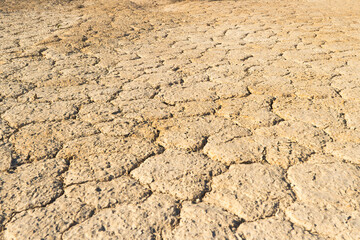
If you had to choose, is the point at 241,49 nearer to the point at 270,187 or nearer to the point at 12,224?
the point at 270,187

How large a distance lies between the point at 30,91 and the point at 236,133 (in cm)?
136

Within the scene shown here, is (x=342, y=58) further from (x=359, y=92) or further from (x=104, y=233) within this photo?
(x=104, y=233)

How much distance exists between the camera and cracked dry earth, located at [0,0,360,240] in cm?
117

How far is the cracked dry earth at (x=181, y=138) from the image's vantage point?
117 cm

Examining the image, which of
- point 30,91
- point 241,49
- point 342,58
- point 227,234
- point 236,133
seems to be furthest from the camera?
point 241,49

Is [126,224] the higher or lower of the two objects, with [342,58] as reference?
higher

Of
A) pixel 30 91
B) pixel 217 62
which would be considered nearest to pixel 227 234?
pixel 30 91

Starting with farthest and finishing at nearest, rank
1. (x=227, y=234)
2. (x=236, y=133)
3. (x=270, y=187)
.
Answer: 1. (x=236, y=133)
2. (x=270, y=187)
3. (x=227, y=234)

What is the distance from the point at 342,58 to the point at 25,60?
2519 mm

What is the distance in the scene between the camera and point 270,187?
4.29 ft

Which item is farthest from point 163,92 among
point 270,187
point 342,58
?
point 342,58

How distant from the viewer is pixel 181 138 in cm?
166

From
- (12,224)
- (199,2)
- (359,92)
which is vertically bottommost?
(199,2)

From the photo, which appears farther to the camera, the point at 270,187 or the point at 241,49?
the point at 241,49
